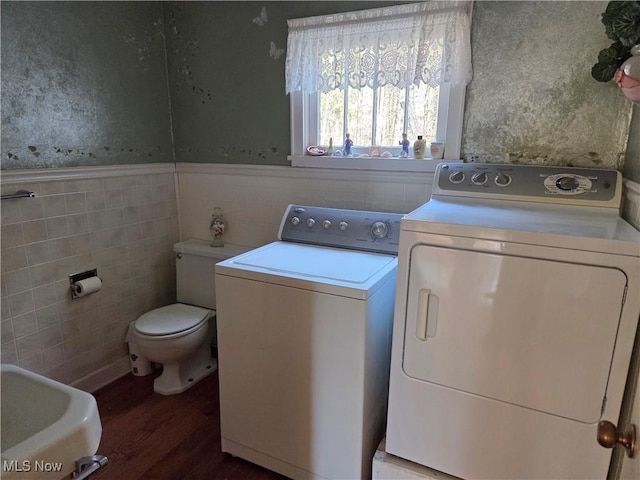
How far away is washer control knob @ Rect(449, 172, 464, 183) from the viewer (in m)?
1.71

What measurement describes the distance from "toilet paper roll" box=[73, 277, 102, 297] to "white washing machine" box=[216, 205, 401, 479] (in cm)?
90

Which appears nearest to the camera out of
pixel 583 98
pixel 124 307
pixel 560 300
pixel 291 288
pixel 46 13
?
pixel 560 300

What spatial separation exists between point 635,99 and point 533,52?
609mm

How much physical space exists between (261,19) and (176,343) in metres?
1.77

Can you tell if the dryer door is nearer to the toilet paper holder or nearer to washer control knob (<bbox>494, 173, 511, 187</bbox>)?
washer control knob (<bbox>494, 173, 511, 187</bbox>)

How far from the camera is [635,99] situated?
3.94ft

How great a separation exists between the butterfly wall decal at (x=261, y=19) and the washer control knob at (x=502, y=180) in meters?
1.46

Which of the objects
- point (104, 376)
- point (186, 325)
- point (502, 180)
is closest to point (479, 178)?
point (502, 180)

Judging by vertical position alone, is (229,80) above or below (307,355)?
above

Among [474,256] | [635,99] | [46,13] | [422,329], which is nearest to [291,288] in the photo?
[422,329]

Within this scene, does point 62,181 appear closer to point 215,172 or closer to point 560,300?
point 215,172

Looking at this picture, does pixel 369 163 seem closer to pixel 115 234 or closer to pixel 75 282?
pixel 115 234

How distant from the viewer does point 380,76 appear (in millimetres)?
1939

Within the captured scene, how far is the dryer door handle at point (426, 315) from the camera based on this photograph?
4.17ft
